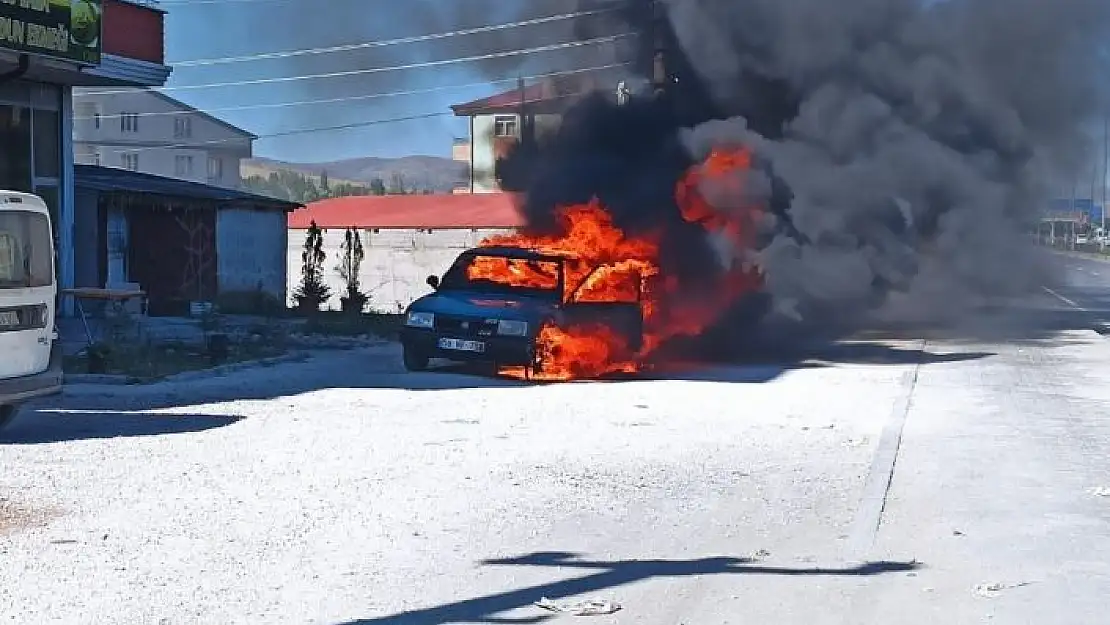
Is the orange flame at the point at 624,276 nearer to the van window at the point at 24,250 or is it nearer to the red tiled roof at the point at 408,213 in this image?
the van window at the point at 24,250

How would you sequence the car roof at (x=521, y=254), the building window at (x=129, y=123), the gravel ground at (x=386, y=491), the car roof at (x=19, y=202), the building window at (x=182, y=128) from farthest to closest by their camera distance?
the building window at (x=182, y=128), the building window at (x=129, y=123), the car roof at (x=521, y=254), the car roof at (x=19, y=202), the gravel ground at (x=386, y=491)

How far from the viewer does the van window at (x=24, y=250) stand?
1094 centimetres

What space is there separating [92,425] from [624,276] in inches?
343

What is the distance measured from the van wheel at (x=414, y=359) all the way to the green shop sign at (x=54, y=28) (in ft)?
23.9

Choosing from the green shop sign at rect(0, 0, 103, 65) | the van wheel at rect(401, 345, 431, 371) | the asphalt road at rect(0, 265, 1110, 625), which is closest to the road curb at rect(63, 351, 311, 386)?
the asphalt road at rect(0, 265, 1110, 625)

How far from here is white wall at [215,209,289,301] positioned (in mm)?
31297

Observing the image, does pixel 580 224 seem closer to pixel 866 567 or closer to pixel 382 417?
pixel 382 417

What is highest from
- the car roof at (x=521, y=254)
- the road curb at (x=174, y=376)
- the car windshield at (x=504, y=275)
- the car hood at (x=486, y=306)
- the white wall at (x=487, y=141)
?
the white wall at (x=487, y=141)

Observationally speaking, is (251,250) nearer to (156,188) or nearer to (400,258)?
(156,188)

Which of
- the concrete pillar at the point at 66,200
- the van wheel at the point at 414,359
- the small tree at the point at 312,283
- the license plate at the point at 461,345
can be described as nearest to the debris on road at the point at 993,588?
the license plate at the point at 461,345

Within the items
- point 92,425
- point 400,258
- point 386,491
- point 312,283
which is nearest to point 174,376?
point 92,425

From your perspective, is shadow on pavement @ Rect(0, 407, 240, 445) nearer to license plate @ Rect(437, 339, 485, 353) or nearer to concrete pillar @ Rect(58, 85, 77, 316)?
license plate @ Rect(437, 339, 485, 353)

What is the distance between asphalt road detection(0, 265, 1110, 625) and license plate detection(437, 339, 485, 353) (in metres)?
0.98

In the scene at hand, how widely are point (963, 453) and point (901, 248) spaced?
1453 cm
